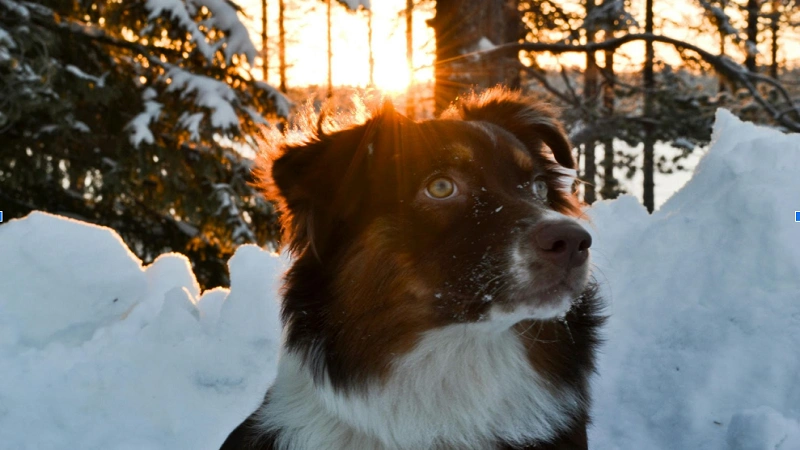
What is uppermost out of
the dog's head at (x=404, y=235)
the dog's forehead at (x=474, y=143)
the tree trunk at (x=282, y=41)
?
the tree trunk at (x=282, y=41)

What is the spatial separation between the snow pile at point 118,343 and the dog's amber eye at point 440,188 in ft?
5.57

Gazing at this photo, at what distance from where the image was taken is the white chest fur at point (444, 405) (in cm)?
298

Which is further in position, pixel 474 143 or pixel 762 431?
pixel 762 431

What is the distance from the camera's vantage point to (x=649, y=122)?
57.8 ft

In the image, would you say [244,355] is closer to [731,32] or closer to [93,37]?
[93,37]

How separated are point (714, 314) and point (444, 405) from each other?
2.41 metres

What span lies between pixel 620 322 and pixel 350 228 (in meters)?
2.55

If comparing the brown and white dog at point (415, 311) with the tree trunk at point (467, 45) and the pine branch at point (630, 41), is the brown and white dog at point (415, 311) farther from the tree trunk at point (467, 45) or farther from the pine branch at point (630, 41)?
the tree trunk at point (467, 45)

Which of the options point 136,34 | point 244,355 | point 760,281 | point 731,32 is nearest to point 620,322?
point 760,281

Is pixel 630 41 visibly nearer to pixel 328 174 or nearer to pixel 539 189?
pixel 539 189

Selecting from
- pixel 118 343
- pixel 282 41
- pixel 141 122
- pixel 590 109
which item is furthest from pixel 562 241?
pixel 282 41

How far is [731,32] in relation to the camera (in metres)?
13.3

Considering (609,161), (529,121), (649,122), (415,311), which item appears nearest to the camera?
(415,311)

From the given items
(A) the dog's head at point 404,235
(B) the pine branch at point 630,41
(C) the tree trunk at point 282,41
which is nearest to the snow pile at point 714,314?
(A) the dog's head at point 404,235
